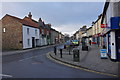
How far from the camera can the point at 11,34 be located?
2873 cm

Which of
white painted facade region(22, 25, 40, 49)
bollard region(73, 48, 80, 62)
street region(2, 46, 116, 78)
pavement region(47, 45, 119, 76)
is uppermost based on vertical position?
white painted facade region(22, 25, 40, 49)

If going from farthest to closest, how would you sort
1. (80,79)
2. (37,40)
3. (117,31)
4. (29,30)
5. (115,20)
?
1. (37,40)
2. (29,30)
3. (117,31)
4. (115,20)
5. (80,79)

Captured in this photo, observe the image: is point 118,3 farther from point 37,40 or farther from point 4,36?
point 37,40

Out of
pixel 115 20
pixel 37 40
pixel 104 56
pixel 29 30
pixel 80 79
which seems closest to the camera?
pixel 80 79

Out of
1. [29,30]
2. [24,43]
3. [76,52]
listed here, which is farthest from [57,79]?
[29,30]

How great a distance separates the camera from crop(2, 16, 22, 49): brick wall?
27.8 meters

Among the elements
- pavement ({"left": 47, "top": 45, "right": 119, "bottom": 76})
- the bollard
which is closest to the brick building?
pavement ({"left": 47, "top": 45, "right": 119, "bottom": 76})

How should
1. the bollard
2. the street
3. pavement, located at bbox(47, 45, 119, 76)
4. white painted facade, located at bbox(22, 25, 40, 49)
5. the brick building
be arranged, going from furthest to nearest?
1. white painted facade, located at bbox(22, 25, 40, 49)
2. the brick building
3. the bollard
4. pavement, located at bbox(47, 45, 119, 76)
5. the street

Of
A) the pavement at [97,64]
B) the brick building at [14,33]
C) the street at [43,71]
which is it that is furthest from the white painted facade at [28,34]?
the street at [43,71]

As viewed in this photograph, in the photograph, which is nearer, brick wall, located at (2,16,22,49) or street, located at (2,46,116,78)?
street, located at (2,46,116,78)

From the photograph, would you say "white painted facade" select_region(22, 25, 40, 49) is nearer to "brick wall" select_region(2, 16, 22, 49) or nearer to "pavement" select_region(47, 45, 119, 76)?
"brick wall" select_region(2, 16, 22, 49)

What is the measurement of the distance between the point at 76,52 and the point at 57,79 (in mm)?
4840

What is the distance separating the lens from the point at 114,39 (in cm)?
1000

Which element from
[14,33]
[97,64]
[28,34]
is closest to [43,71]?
[97,64]
